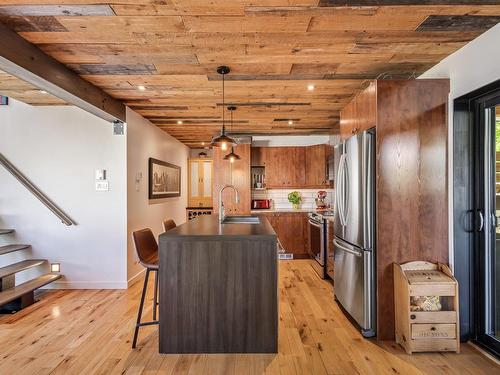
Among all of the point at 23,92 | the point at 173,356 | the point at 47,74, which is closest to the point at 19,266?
the point at 23,92

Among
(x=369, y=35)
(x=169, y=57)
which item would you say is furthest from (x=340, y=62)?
(x=169, y=57)

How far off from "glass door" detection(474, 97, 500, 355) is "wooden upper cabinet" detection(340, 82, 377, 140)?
847mm

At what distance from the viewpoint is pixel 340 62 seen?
2.84 meters

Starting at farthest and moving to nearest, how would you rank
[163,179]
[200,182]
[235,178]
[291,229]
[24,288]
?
[200,182]
[235,178]
[291,229]
[163,179]
[24,288]

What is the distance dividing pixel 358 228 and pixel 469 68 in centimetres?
159

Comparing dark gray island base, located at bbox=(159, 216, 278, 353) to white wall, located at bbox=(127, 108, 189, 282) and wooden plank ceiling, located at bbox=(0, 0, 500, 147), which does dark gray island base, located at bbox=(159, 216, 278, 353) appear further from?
white wall, located at bbox=(127, 108, 189, 282)

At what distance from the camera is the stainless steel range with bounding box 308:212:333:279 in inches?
182

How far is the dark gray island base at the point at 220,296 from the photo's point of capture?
8.03 ft

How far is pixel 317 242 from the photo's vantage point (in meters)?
5.13

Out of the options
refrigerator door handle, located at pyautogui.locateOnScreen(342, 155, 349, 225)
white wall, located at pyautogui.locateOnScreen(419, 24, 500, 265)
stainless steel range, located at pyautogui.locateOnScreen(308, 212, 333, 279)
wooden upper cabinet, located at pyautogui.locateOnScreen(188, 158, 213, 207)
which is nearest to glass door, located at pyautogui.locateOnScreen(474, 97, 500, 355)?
white wall, located at pyautogui.locateOnScreen(419, 24, 500, 265)

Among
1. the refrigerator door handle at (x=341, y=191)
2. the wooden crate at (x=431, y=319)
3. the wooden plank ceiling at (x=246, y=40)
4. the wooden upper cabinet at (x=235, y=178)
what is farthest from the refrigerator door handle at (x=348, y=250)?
the wooden upper cabinet at (x=235, y=178)

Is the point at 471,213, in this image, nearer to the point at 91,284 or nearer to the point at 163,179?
the point at 91,284

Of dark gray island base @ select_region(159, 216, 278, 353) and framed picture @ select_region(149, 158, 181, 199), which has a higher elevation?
framed picture @ select_region(149, 158, 181, 199)

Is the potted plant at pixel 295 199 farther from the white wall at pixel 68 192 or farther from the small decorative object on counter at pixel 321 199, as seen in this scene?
the white wall at pixel 68 192
